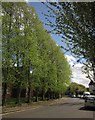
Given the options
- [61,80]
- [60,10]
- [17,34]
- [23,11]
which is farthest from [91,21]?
[61,80]

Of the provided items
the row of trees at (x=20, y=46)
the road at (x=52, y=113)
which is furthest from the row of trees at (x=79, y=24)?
the row of trees at (x=20, y=46)

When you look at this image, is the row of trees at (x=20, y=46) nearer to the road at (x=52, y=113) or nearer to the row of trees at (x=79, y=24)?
the road at (x=52, y=113)

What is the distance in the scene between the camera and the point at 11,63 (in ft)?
104

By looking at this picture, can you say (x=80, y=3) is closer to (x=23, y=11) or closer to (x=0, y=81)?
(x=0, y=81)

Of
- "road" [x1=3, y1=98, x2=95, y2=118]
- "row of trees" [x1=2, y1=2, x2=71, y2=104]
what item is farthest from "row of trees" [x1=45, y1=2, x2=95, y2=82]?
"row of trees" [x1=2, y1=2, x2=71, y2=104]

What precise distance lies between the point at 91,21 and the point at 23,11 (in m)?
27.6

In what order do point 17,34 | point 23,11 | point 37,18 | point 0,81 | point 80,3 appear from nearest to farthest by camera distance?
point 80,3 → point 0,81 → point 17,34 → point 23,11 → point 37,18

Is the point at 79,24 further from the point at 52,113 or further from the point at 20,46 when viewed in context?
the point at 20,46

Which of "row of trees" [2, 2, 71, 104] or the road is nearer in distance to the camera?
the road

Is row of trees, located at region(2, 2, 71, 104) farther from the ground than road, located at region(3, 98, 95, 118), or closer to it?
farther from the ground

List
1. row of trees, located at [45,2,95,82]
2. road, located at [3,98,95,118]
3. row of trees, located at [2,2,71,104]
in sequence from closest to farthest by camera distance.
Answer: row of trees, located at [45,2,95,82], road, located at [3,98,95,118], row of trees, located at [2,2,71,104]

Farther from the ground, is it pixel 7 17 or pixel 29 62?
pixel 7 17

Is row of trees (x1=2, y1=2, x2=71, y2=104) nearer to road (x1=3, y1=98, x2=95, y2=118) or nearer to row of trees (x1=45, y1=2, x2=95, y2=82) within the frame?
road (x1=3, y1=98, x2=95, y2=118)

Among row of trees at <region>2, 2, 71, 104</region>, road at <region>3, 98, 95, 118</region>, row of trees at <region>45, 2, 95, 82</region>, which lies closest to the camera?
row of trees at <region>45, 2, 95, 82</region>
